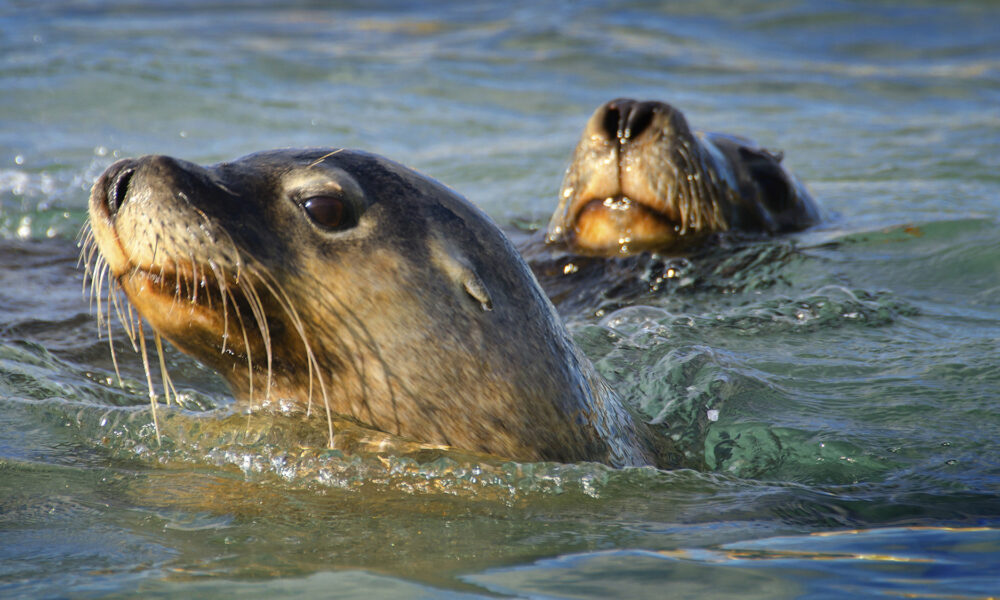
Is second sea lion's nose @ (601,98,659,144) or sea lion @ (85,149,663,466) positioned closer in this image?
sea lion @ (85,149,663,466)

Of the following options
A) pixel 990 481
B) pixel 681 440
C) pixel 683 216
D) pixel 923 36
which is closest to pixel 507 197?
pixel 683 216

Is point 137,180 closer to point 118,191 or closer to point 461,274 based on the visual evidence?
point 118,191

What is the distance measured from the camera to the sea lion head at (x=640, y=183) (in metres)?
5.45

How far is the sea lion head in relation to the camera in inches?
214

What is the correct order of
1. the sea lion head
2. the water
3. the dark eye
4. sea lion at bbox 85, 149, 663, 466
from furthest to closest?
the sea lion head
the dark eye
sea lion at bbox 85, 149, 663, 466
the water

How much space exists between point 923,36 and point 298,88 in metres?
6.56

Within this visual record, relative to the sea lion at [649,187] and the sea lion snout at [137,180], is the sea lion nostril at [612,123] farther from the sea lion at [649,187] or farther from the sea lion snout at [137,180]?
the sea lion snout at [137,180]

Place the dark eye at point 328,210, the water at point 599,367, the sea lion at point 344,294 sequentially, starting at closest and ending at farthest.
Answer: the water at point 599,367
the sea lion at point 344,294
the dark eye at point 328,210

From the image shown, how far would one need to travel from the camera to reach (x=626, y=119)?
18.0 ft

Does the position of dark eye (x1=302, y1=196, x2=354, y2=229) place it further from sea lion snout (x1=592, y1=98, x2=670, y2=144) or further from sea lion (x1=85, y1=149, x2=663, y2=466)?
sea lion snout (x1=592, y1=98, x2=670, y2=144)

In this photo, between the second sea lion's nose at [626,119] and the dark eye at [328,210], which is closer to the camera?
the dark eye at [328,210]

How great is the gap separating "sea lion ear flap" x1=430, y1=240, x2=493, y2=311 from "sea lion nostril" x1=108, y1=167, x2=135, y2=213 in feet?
2.37

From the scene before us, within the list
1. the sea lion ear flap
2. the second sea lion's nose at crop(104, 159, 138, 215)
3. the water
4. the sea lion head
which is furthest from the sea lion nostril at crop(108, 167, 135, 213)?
the sea lion head

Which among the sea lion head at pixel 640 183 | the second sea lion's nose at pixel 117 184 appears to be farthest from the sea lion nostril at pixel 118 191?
the sea lion head at pixel 640 183
